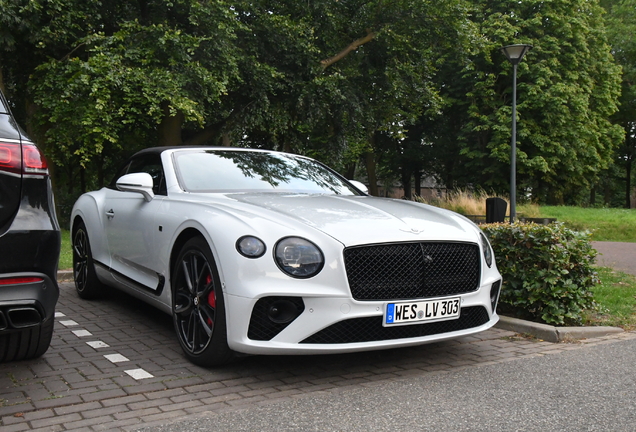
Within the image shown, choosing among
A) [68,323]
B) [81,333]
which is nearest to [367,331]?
[81,333]

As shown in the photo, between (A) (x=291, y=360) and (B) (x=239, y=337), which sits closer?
(B) (x=239, y=337)

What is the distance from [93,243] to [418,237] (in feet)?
11.9

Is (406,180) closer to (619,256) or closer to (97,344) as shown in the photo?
(619,256)

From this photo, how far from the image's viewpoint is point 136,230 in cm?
534

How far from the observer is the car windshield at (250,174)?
203 inches

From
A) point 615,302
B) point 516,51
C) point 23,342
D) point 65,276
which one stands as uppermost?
point 516,51

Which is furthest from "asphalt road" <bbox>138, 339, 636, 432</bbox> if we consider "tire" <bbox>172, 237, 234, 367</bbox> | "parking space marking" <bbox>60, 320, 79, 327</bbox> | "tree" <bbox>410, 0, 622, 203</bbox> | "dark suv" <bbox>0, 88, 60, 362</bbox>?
"tree" <bbox>410, 0, 622, 203</bbox>

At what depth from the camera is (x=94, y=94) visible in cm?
1581

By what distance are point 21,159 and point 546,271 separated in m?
4.26

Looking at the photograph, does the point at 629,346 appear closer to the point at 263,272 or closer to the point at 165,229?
the point at 263,272

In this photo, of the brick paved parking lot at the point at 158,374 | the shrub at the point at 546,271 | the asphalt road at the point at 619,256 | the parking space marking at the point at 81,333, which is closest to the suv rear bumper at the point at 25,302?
the brick paved parking lot at the point at 158,374

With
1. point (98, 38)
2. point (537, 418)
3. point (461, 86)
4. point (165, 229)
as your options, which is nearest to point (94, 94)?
point (98, 38)

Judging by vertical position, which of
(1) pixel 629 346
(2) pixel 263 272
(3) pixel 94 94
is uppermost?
(3) pixel 94 94

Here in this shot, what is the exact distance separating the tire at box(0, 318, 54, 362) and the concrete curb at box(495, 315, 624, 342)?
3.68 meters
